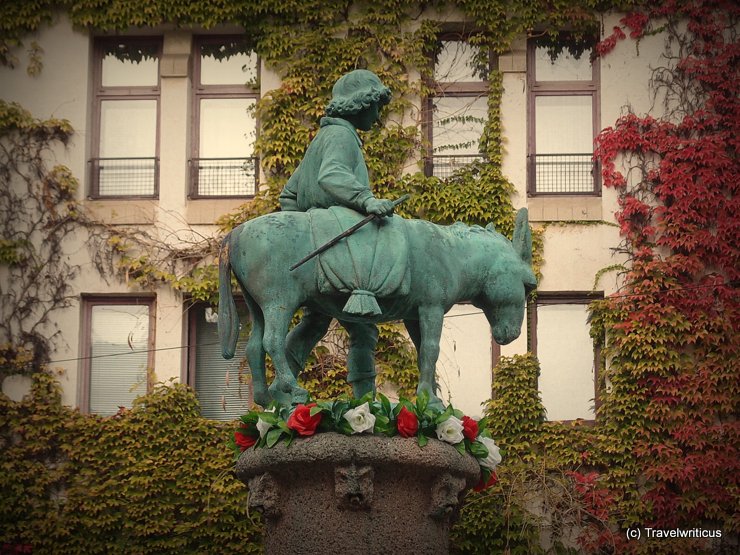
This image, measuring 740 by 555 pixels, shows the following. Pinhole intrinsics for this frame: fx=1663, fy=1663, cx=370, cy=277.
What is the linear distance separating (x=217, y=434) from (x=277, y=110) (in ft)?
16.5

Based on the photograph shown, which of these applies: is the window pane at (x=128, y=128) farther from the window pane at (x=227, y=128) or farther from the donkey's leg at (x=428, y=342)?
the donkey's leg at (x=428, y=342)

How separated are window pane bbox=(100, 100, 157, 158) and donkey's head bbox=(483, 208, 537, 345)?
12.8 meters

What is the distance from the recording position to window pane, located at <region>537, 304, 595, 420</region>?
24688 mm

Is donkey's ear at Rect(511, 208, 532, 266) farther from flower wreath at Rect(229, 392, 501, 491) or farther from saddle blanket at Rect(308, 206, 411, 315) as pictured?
flower wreath at Rect(229, 392, 501, 491)

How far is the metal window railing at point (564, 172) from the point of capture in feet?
83.7

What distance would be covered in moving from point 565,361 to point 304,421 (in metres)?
12.7

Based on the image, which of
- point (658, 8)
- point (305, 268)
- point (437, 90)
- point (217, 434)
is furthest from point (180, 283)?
point (305, 268)

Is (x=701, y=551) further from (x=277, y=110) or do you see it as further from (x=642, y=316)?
(x=277, y=110)

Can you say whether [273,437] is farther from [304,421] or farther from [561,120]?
[561,120]

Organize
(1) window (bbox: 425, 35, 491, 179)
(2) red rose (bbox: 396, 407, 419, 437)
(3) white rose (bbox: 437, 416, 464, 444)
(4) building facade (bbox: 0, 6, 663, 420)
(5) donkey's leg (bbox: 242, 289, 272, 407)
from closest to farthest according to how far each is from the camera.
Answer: (2) red rose (bbox: 396, 407, 419, 437) < (3) white rose (bbox: 437, 416, 464, 444) < (5) donkey's leg (bbox: 242, 289, 272, 407) < (4) building facade (bbox: 0, 6, 663, 420) < (1) window (bbox: 425, 35, 491, 179)

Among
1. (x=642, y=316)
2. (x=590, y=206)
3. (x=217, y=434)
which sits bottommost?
(x=217, y=434)

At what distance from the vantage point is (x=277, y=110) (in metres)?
25.4

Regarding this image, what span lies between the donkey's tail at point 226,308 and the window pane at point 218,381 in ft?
36.7

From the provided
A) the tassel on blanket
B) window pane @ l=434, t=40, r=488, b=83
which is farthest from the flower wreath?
window pane @ l=434, t=40, r=488, b=83
